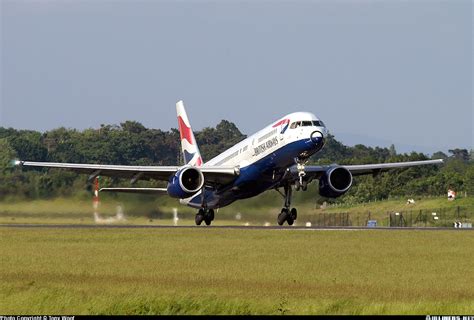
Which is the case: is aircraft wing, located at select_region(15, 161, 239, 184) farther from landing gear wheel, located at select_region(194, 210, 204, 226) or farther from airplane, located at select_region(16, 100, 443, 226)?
landing gear wheel, located at select_region(194, 210, 204, 226)

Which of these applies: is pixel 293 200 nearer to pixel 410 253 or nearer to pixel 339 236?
pixel 339 236

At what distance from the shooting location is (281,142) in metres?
52.8

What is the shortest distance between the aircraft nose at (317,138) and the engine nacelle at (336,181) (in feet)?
21.8

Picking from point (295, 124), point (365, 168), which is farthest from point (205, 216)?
point (295, 124)

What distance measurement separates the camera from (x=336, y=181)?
→ 5812 centimetres

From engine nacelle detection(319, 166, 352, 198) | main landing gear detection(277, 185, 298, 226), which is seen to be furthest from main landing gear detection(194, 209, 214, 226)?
engine nacelle detection(319, 166, 352, 198)

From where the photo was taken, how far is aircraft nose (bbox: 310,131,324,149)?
5106cm

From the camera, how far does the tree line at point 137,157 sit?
62875 millimetres

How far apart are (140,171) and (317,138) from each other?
12005 millimetres

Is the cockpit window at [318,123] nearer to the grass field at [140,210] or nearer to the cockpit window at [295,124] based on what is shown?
the cockpit window at [295,124]

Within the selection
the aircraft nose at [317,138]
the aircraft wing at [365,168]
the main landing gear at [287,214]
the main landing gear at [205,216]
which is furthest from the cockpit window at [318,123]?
the main landing gear at [205,216]

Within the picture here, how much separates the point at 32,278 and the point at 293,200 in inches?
1360

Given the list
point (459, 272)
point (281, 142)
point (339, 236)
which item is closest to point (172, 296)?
point (459, 272)

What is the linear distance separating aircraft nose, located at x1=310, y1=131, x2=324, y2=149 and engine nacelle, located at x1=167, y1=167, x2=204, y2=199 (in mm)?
7305
